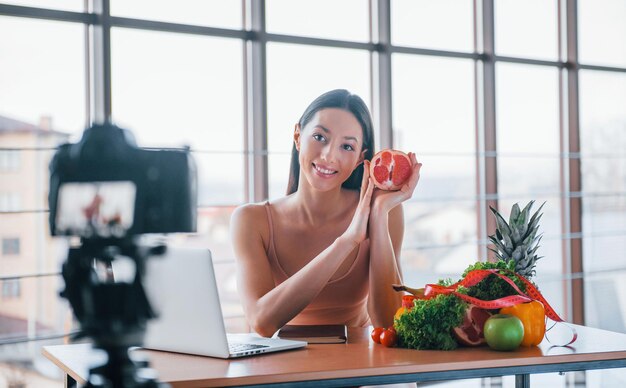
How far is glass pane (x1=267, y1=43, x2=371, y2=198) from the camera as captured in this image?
14.6ft

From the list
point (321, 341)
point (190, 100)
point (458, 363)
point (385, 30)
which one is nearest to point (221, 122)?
point (190, 100)

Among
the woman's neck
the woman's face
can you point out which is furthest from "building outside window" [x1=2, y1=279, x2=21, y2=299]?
the woman's face

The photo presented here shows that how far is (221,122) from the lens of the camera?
4316 millimetres

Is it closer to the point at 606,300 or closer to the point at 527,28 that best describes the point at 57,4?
the point at 527,28

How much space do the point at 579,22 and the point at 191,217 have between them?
567cm

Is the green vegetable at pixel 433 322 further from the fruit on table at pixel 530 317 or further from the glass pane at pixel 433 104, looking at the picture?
the glass pane at pixel 433 104

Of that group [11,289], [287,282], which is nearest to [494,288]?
[287,282]

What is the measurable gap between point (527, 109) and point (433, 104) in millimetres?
915

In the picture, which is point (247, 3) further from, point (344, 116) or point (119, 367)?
point (119, 367)

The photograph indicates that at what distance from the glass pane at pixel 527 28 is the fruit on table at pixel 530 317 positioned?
391 cm

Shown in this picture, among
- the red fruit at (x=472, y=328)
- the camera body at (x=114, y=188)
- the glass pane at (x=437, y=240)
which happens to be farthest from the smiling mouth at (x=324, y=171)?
the glass pane at (x=437, y=240)

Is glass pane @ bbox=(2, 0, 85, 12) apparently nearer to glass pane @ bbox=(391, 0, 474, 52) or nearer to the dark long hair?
the dark long hair

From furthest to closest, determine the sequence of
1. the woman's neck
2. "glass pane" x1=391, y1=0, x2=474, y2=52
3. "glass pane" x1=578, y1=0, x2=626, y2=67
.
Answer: "glass pane" x1=578, y1=0, x2=626, y2=67 → "glass pane" x1=391, y1=0, x2=474, y2=52 → the woman's neck

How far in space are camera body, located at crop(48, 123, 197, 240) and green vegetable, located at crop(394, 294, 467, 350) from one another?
1.12 meters
